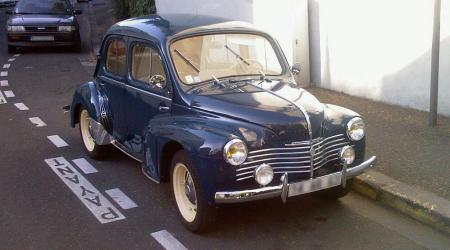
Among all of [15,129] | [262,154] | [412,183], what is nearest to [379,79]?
[412,183]

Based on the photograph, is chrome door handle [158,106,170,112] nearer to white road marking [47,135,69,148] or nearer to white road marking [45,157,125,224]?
white road marking [45,157,125,224]

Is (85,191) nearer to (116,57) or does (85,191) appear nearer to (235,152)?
(116,57)

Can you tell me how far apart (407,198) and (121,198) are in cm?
265

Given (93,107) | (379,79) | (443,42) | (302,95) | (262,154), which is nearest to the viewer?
(262,154)

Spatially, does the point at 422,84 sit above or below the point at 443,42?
below

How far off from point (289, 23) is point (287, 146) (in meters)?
5.11

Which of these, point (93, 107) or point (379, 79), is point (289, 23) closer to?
point (379, 79)

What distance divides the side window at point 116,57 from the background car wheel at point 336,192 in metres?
2.40

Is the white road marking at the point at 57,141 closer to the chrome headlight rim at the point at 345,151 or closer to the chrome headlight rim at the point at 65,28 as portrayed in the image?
the chrome headlight rim at the point at 345,151

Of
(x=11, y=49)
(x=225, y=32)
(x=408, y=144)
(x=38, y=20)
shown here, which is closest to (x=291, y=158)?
(x=225, y=32)

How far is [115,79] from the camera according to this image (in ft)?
20.5

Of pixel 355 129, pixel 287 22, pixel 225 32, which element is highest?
pixel 225 32

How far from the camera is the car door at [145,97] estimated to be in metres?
5.27

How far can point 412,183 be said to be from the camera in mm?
5344
